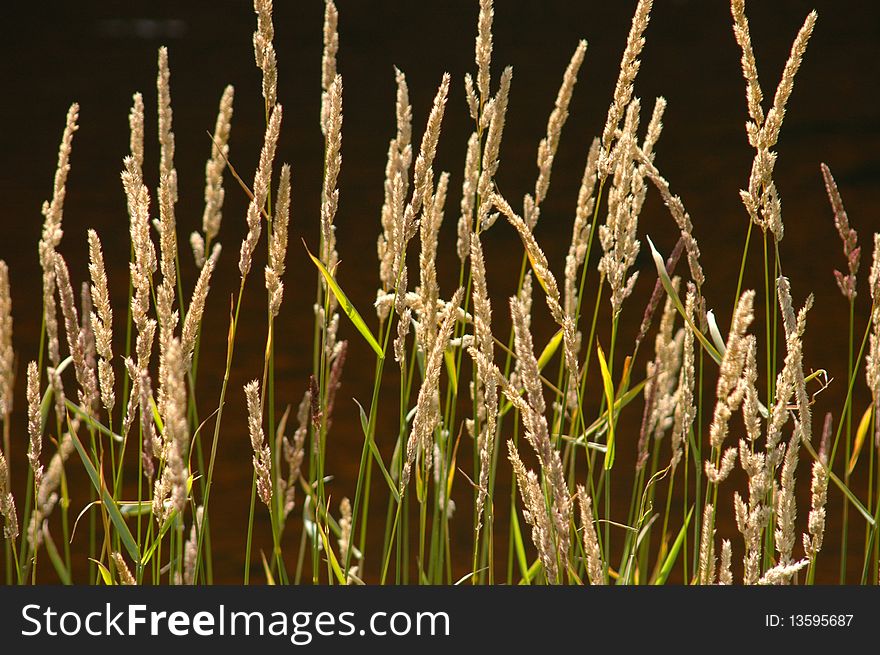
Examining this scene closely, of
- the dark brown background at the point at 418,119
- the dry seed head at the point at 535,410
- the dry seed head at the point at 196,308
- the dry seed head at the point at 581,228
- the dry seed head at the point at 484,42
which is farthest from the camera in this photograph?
the dark brown background at the point at 418,119

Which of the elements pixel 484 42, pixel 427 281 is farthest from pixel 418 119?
pixel 427 281

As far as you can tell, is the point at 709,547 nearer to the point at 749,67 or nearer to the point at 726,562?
the point at 726,562

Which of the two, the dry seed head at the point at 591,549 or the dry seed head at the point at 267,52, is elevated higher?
the dry seed head at the point at 267,52

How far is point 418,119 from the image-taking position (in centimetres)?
282

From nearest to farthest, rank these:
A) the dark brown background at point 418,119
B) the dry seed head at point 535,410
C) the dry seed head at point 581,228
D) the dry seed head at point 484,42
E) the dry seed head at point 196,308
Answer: the dry seed head at point 535,410 → the dry seed head at point 196,308 → the dry seed head at point 484,42 → the dry seed head at point 581,228 → the dark brown background at point 418,119

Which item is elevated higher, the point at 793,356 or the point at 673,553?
the point at 793,356

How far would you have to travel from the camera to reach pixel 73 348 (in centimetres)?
68

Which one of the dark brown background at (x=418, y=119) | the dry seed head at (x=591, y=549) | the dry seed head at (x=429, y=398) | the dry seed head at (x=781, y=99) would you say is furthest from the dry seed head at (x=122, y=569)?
the dark brown background at (x=418, y=119)

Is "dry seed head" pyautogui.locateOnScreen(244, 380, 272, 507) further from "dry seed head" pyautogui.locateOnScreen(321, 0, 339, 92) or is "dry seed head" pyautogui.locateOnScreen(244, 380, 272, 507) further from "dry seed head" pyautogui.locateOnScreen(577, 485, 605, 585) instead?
"dry seed head" pyautogui.locateOnScreen(321, 0, 339, 92)

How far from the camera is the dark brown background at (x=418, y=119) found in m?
2.60

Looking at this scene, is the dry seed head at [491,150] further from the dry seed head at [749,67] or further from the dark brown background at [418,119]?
the dark brown background at [418,119]

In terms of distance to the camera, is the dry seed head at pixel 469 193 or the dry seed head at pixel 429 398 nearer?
the dry seed head at pixel 429 398

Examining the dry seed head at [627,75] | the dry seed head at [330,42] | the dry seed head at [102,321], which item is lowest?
the dry seed head at [102,321]

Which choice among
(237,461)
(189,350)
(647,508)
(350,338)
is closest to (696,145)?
(350,338)
